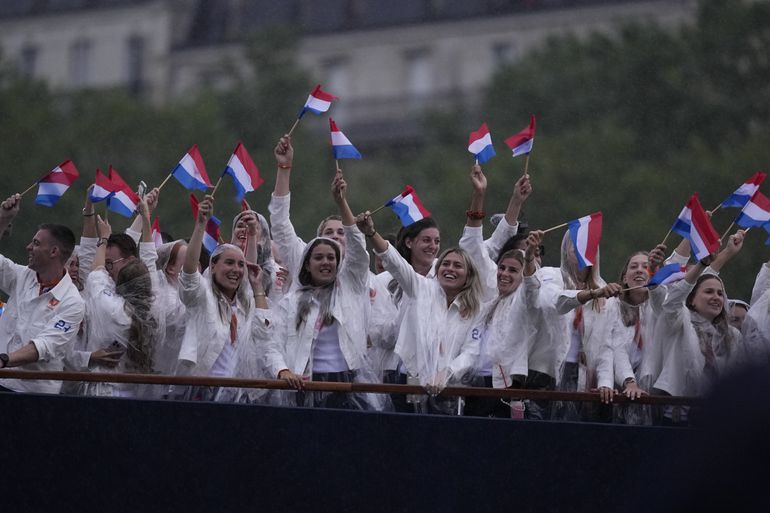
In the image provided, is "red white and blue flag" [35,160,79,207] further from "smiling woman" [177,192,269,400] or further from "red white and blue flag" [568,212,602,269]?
"red white and blue flag" [568,212,602,269]

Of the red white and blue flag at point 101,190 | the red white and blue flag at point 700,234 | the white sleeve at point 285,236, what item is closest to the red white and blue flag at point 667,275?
the red white and blue flag at point 700,234

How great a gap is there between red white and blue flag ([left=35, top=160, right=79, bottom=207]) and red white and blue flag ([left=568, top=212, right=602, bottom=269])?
3803 mm

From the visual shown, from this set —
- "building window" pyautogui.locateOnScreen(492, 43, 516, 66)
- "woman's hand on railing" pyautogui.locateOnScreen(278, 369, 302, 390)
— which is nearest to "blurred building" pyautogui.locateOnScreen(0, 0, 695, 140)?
"building window" pyautogui.locateOnScreen(492, 43, 516, 66)

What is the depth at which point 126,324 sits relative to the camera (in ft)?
34.9

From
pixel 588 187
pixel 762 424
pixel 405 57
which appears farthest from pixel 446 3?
pixel 762 424

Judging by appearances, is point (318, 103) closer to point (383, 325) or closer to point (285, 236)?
point (285, 236)

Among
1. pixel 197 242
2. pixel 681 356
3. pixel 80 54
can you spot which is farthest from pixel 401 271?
pixel 80 54

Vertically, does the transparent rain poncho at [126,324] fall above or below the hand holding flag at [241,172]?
below

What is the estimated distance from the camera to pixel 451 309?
10.4 metres

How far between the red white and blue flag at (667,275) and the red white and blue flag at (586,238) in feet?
1.62

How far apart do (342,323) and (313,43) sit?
60.1 meters

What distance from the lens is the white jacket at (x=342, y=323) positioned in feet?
33.4

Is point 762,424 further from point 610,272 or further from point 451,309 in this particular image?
point 610,272

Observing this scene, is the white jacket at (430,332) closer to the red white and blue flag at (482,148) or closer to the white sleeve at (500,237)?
the white sleeve at (500,237)
